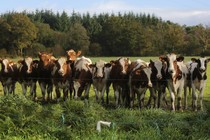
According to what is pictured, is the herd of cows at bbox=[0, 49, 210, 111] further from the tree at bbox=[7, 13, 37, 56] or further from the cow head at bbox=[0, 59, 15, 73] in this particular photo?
the tree at bbox=[7, 13, 37, 56]

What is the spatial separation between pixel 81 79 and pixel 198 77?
16.2 ft

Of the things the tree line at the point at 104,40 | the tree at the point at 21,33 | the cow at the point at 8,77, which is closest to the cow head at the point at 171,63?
the cow at the point at 8,77

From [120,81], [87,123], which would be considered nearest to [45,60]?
[120,81]

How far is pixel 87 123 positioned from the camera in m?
10.5

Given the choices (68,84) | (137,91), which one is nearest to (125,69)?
(137,91)

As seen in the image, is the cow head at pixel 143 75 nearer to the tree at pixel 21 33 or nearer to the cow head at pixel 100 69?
the cow head at pixel 100 69

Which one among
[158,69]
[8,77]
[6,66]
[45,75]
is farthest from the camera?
[6,66]

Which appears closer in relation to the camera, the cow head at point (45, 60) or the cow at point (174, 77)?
the cow at point (174, 77)

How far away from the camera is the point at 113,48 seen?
273ft

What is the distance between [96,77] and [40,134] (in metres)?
7.63

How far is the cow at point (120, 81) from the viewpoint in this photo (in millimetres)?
16438

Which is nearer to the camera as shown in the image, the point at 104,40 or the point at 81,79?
the point at 81,79

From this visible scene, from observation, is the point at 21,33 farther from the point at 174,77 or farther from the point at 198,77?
the point at 174,77

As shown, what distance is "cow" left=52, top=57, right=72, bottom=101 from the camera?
56.9 ft
